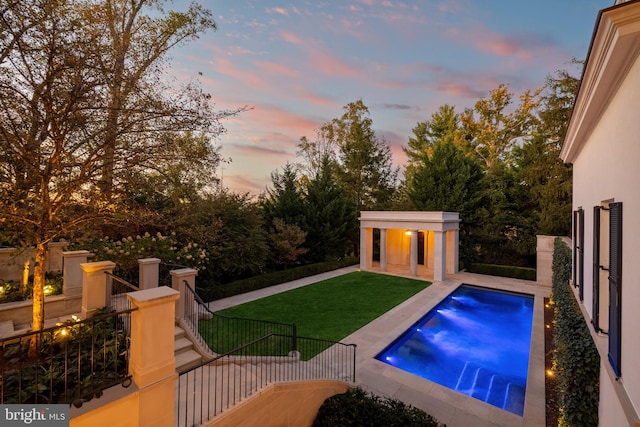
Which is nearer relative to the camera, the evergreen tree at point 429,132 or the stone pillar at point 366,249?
the stone pillar at point 366,249

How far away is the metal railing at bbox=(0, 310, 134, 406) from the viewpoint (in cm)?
354

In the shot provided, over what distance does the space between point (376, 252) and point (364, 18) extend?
68.3ft

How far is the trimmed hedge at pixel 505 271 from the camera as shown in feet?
65.0

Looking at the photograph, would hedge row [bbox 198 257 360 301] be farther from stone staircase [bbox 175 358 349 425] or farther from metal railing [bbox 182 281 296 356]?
stone staircase [bbox 175 358 349 425]

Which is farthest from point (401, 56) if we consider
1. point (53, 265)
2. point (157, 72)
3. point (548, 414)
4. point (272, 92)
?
point (53, 265)

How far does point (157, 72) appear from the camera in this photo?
693 cm

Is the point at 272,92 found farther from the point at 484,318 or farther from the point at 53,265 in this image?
the point at 484,318

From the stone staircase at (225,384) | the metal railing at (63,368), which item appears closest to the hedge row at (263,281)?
the stone staircase at (225,384)

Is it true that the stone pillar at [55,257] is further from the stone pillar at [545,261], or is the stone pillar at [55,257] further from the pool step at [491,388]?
the stone pillar at [545,261]

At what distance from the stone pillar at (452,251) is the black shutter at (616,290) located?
18.6 meters

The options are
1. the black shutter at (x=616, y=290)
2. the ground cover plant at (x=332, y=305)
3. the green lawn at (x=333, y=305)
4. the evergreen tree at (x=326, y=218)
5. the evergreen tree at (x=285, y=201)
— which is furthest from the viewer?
the evergreen tree at (x=326, y=218)

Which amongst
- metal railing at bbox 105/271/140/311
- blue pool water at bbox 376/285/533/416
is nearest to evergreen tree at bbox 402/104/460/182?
blue pool water at bbox 376/285/533/416

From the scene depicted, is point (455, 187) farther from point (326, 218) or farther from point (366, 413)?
point (366, 413)

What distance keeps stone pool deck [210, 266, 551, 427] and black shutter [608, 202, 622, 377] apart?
4.55 metres
